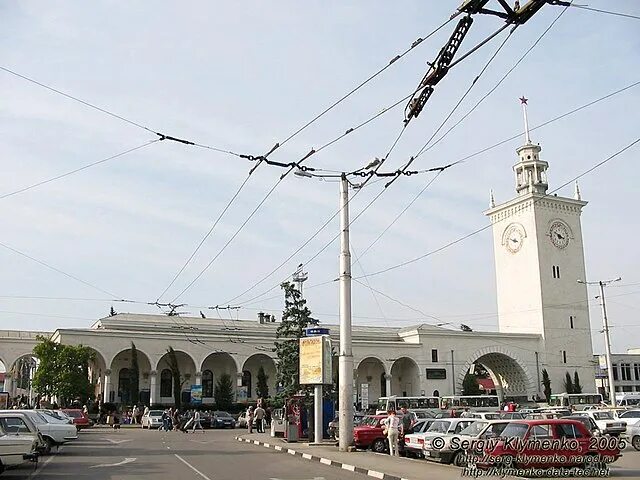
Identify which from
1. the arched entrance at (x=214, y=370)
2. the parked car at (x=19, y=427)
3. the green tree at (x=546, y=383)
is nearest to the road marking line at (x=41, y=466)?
the parked car at (x=19, y=427)

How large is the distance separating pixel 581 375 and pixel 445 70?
214ft

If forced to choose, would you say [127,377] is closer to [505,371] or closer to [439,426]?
[505,371]

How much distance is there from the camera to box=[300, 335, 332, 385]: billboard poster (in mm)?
26650

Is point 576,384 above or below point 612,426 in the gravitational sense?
above

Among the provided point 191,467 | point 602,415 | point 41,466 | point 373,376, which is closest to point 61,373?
point 373,376

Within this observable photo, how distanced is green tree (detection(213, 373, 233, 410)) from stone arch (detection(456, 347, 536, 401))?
2109 cm

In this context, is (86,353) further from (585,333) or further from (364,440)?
(585,333)

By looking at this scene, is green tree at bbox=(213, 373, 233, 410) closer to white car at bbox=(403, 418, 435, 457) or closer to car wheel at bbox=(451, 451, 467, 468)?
white car at bbox=(403, 418, 435, 457)

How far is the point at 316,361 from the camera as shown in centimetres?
2698

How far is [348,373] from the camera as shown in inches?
938

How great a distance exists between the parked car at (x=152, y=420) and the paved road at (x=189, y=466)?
66.7 feet

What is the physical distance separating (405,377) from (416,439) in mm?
46353

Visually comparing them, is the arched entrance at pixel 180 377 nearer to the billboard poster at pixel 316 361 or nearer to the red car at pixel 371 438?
the billboard poster at pixel 316 361

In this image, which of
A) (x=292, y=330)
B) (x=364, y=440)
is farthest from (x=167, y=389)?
(x=364, y=440)
